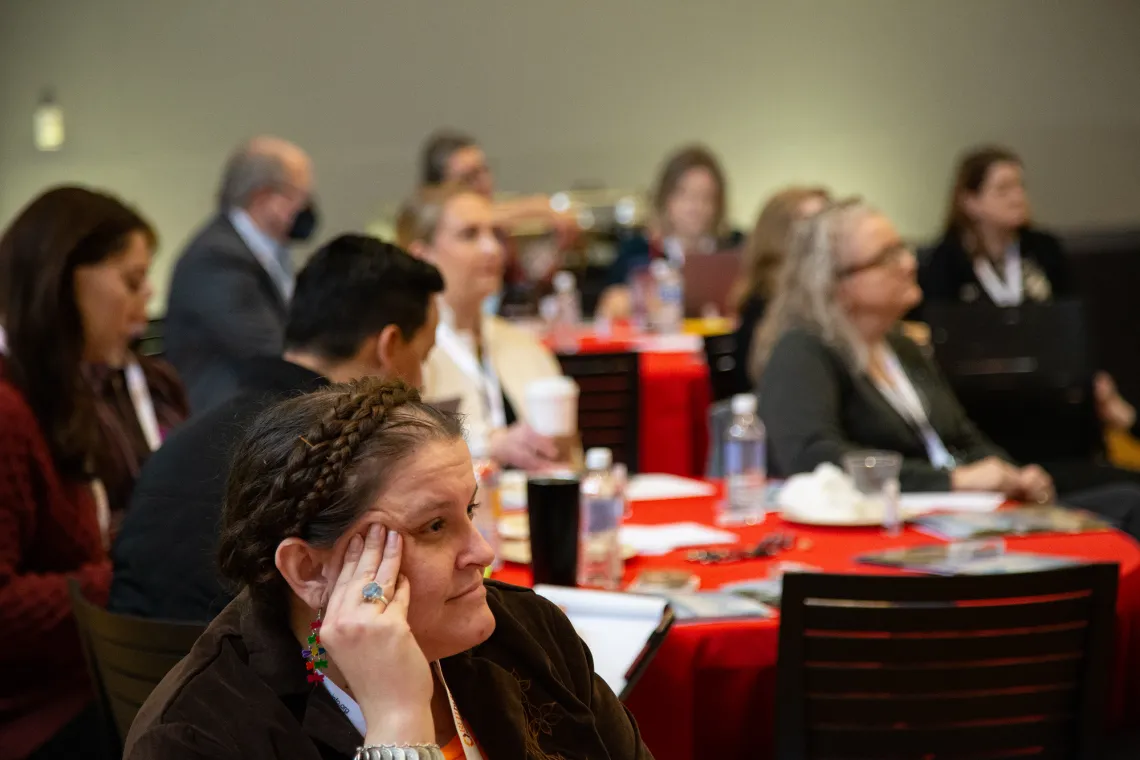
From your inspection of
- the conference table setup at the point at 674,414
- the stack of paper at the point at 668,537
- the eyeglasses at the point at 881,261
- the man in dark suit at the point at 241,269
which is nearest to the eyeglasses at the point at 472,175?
the man in dark suit at the point at 241,269

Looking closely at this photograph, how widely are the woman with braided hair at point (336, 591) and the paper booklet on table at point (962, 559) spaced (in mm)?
1219

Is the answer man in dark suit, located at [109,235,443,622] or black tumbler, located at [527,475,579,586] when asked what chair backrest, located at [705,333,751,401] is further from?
black tumbler, located at [527,475,579,586]

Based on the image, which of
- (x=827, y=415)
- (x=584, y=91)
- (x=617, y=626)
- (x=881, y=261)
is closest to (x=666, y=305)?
(x=881, y=261)

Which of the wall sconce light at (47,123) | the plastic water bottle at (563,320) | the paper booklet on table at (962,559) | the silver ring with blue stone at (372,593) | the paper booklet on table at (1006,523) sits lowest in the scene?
the paper booklet on table at (1006,523)

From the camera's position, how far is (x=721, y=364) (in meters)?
5.00

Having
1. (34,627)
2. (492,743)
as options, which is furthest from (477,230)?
(492,743)

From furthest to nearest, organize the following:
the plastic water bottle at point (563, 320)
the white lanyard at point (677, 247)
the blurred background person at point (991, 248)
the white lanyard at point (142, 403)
→ 1. the white lanyard at point (677, 247)
2. the blurred background person at point (991, 248)
3. the plastic water bottle at point (563, 320)
4. the white lanyard at point (142, 403)

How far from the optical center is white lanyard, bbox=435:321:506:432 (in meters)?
3.98

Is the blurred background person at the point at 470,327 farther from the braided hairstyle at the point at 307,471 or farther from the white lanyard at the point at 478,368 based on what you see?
the braided hairstyle at the point at 307,471

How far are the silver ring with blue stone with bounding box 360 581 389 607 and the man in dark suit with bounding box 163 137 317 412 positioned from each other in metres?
3.38

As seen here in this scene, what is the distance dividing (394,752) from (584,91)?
8.00m

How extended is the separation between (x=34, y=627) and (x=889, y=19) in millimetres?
7952

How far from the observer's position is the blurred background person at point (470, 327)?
13.0 feet

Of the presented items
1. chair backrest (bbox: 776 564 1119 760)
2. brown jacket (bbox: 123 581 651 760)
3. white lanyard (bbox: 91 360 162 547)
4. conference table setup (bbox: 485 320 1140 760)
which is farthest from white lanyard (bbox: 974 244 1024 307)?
brown jacket (bbox: 123 581 651 760)
